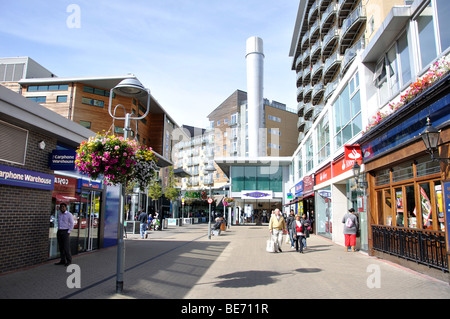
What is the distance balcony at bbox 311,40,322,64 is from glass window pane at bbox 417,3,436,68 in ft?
91.6

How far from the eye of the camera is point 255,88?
54.0 metres

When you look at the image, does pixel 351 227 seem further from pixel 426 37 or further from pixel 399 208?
pixel 426 37

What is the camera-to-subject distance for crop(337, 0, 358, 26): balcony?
1093 inches

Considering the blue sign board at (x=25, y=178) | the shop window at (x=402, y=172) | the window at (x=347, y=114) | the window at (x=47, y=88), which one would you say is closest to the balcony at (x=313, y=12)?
the window at (x=347, y=114)

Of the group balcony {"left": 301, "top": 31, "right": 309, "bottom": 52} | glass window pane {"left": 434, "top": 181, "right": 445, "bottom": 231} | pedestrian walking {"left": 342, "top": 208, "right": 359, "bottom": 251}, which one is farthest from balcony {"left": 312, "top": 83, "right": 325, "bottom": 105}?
glass window pane {"left": 434, "top": 181, "right": 445, "bottom": 231}

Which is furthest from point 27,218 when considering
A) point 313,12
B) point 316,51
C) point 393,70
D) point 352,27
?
point 313,12

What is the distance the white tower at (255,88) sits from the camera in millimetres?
54125

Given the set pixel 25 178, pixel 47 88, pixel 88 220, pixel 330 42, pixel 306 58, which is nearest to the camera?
pixel 25 178

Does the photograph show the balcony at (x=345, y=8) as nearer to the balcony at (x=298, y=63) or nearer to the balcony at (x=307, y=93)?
the balcony at (x=307, y=93)

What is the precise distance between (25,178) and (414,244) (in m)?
9.89

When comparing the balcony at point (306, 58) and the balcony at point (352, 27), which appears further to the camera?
the balcony at point (306, 58)

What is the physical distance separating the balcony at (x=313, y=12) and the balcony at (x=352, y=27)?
10492mm

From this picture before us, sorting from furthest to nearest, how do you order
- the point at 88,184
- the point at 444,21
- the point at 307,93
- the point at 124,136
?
the point at 307,93 < the point at 88,184 < the point at 444,21 < the point at 124,136

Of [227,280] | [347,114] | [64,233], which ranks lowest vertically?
[227,280]
